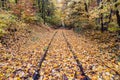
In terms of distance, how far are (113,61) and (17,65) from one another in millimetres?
5013

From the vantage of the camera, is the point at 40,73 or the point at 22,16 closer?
the point at 40,73

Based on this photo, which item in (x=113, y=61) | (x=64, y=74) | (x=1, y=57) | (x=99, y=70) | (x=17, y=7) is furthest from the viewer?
(x=17, y=7)

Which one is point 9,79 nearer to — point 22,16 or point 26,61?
point 26,61

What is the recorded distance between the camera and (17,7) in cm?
1977

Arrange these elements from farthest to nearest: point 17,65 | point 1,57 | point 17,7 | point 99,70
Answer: point 17,7, point 1,57, point 17,65, point 99,70

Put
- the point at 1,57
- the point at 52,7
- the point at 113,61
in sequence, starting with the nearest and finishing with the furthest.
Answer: the point at 113,61, the point at 1,57, the point at 52,7

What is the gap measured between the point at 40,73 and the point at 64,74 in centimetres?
99

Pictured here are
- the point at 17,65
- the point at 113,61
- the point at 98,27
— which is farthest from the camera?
the point at 98,27

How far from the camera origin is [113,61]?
8086 millimetres

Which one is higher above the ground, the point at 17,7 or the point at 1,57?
the point at 17,7

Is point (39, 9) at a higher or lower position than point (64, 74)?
higher

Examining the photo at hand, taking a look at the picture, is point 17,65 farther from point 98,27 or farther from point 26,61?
point 98,27

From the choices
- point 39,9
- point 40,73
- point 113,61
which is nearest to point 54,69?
point 40,73

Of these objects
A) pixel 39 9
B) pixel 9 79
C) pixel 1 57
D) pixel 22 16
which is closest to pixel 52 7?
pixel 39 9
